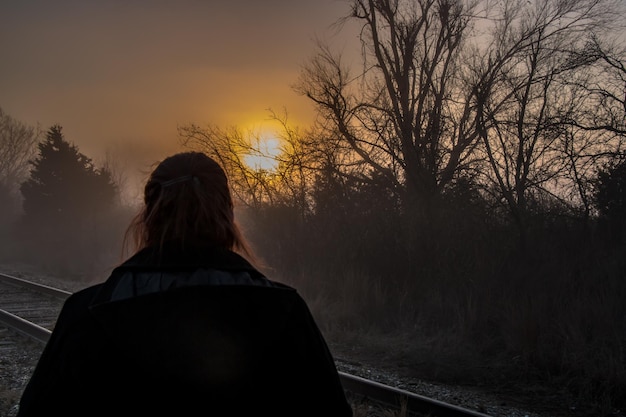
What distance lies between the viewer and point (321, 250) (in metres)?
15.3

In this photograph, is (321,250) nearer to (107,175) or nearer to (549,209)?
(549,209)

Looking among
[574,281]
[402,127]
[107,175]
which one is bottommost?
[574,281]

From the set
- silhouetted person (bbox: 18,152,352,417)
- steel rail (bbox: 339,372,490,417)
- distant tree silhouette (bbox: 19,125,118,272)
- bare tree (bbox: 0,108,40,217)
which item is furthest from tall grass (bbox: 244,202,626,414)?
bare tree (bbox: 0,108,40,217)

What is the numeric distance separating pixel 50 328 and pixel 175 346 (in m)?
9.76

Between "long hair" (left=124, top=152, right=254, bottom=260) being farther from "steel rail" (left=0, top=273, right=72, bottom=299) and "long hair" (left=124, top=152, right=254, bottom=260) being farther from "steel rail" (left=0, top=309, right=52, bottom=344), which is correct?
"steel rail" (left=0, top=273, right=72, bottom=299)

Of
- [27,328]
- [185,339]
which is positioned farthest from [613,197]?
[185,339]

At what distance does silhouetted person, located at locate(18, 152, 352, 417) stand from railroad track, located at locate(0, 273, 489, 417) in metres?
4.13

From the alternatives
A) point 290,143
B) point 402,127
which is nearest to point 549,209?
point 402,127

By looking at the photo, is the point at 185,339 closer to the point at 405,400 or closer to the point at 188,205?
the point at 188,205

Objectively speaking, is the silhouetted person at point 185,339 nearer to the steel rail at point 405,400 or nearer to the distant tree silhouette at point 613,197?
the steel rail at point 405,400

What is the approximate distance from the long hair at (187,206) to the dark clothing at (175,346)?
2.9 inches

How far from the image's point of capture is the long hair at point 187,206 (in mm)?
1899

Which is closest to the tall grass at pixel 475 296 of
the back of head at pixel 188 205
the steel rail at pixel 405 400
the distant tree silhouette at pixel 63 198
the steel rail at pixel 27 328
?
the steel rail at pixel 405 400

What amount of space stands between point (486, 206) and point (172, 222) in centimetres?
1255
